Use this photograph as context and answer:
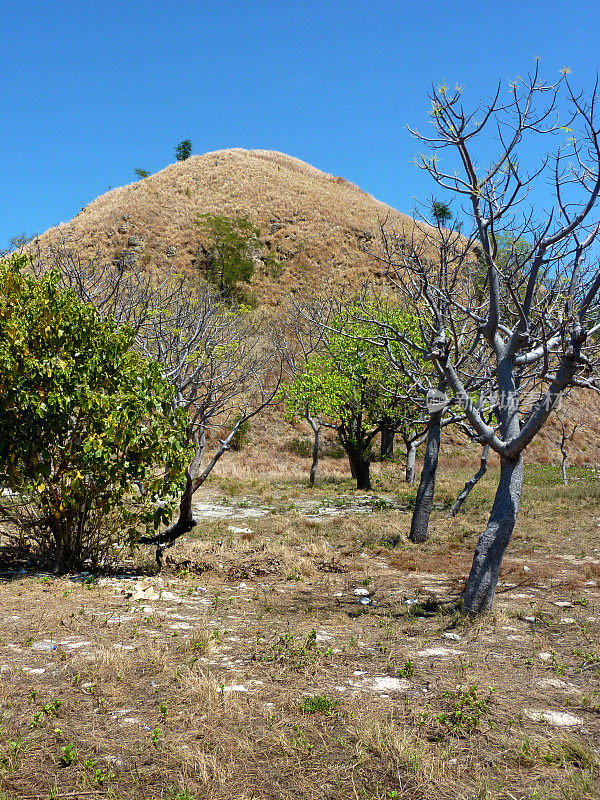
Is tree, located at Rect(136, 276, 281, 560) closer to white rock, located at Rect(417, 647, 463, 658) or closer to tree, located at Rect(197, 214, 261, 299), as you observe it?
white rock, located at Rect(417, 647, 463, 658)

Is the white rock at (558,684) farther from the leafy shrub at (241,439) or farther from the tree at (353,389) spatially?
the leafy shrub at (241,439)

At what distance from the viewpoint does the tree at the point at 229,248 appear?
49.6m

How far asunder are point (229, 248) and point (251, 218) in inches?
310

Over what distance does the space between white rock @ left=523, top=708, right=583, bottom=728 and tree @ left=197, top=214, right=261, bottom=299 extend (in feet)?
143

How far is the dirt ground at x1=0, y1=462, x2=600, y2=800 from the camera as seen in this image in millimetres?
3818

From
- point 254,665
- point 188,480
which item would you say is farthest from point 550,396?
point 188,480

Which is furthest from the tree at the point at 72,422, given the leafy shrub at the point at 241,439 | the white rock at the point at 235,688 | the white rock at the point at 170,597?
the leafy shrub at the point at 241,439

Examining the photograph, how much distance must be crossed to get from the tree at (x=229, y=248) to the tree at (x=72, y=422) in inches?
1510

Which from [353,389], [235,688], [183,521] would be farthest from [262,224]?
[235,688]

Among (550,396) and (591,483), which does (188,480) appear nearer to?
(550,396)

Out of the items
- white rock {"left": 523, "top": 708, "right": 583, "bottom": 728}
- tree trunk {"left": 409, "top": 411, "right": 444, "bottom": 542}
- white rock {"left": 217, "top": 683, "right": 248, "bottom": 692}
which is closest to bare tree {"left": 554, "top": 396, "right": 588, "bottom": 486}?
tree trunk {"left": 409, "top": 411, "right": 444, "bottom": 542}

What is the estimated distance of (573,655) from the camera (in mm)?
6199

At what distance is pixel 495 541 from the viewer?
7293mm

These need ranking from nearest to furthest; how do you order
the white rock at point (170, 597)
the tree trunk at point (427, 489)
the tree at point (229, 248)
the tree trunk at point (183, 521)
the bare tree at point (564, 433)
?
→ the white rock at point (170, 597) → the tree trunk at point (183, 521) → the tree trunk at point (427, 489) → the bare tree at point (564, 433) → the tree at point (229, 248)
